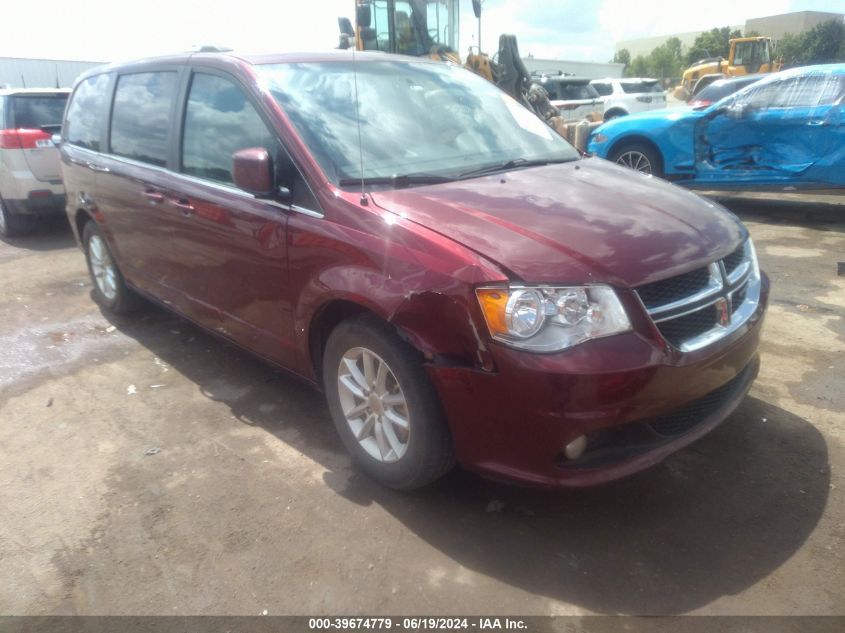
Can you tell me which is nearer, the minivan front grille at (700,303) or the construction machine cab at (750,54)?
the minivan front grille at (700,303)

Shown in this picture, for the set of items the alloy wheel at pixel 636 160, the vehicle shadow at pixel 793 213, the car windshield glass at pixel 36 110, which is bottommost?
the vehicle shadow at pixel 793 213

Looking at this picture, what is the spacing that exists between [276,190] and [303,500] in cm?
139

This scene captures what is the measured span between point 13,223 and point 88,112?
398cm

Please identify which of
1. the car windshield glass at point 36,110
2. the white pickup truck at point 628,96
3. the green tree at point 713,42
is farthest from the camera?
the green tree at point 713,42

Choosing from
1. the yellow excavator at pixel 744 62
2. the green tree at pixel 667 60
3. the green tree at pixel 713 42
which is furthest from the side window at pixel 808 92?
the green tree at pixel 667 60

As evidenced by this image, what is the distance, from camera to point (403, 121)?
3408 mm

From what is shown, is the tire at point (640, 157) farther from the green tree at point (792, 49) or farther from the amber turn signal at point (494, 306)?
the green tree at point (792, 49)

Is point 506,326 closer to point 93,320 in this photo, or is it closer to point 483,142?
point 483,142

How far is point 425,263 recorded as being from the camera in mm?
2512

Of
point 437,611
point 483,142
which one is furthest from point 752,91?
point 437,611

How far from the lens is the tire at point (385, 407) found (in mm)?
2637

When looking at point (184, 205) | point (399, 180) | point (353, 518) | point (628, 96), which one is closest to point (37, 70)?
point (628, 96)

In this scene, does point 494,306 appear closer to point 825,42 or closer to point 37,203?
point 37,203

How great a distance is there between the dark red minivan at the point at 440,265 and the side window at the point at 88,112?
0.80 m
